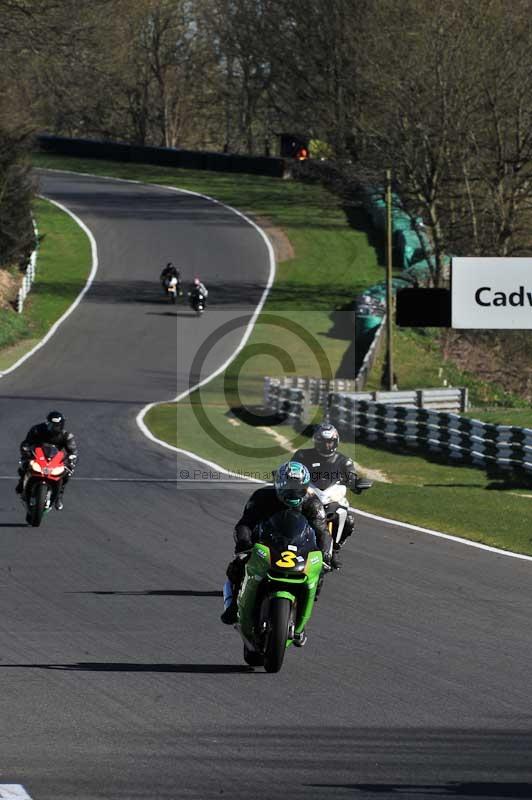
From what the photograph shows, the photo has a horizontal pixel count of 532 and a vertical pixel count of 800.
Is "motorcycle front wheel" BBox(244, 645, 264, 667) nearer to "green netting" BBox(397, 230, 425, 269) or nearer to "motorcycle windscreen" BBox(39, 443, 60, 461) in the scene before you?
"motorcycle windscreen" BBox(39, 443, 60, 461)

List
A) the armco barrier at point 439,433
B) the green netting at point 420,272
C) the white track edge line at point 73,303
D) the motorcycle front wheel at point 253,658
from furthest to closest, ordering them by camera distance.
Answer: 1. the green netting at point 420,272
2. the white track edge line at point 73,303
3. the armco barrier at point 439,433
4. the motorcycle front wheel at point 253,658

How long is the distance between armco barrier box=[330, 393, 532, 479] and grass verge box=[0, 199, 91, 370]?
14712 millimetres

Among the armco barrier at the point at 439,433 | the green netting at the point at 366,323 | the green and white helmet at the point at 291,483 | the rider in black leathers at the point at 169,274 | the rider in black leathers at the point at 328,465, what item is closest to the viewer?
the green and white helmet at the point at 291,483

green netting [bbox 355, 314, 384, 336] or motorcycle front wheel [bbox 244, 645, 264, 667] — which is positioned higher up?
green netting [bbox 355, 314, 384, 336]

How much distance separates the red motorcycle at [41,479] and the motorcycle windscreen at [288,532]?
8252mm

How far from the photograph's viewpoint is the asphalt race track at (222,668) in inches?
281

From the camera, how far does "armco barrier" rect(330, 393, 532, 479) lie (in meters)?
26.1

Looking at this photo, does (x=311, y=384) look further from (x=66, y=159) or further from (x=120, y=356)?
(x=66, y=159)

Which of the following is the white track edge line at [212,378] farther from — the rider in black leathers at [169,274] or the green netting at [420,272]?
the green netting at [420,272]

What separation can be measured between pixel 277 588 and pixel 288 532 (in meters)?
0.46

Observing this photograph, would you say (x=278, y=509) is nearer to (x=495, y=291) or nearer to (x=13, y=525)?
(x=495, y=291)

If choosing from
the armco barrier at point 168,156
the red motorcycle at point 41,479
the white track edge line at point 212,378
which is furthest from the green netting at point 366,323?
the red motorcycle at point 41,479
